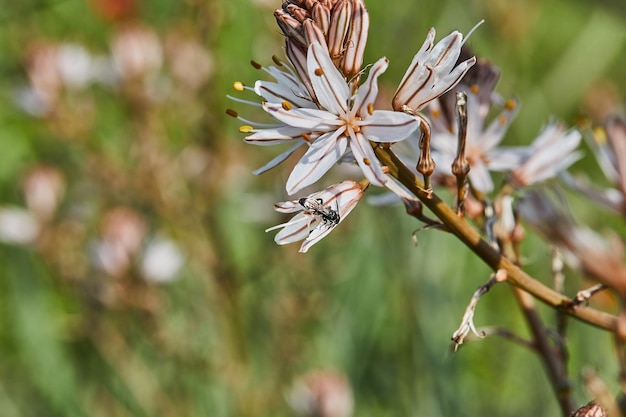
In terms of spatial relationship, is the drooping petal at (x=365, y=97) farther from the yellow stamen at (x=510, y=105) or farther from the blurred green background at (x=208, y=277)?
the blurred green background at (x=208, y=277)

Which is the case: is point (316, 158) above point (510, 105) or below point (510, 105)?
below

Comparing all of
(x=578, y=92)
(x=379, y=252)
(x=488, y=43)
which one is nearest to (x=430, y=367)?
(x=379, y=252)

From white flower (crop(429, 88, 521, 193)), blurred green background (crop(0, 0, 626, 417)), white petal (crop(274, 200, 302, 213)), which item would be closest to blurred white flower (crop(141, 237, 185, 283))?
blurred green background (crop(0, 0, 626, 417))

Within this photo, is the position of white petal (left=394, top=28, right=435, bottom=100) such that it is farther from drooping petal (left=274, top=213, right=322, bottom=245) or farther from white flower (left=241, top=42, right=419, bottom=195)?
drooping petal (left=274, top=213, right=322, bottom=245)

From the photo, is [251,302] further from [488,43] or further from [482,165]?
[482,165]

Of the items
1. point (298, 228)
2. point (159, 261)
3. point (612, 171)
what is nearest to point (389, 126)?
point (298, 228)

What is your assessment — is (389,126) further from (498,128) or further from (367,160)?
(498,128)
